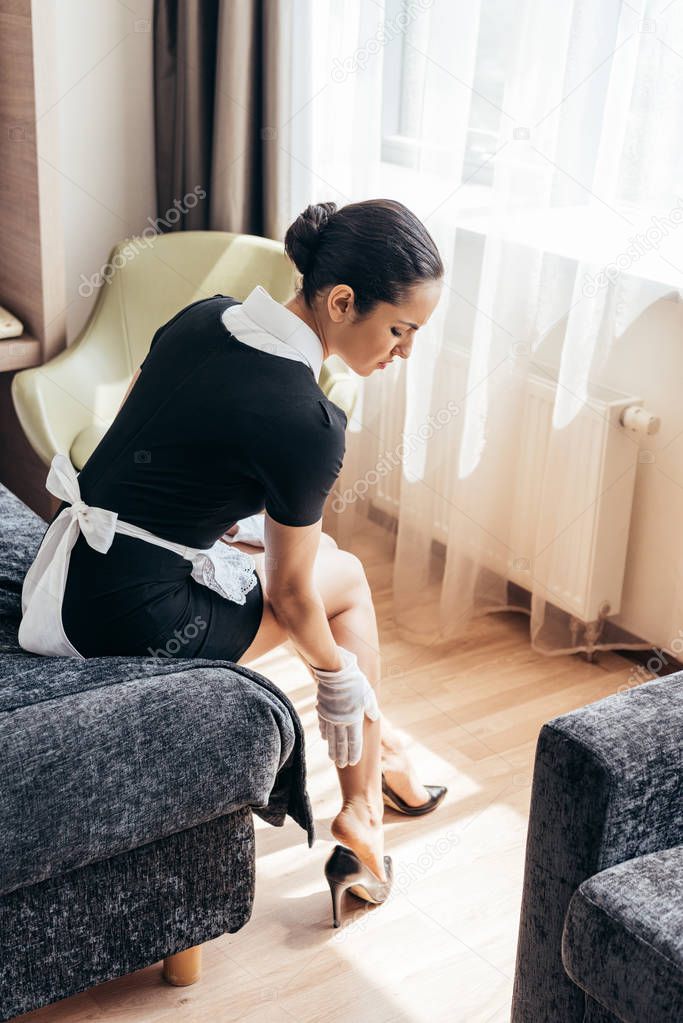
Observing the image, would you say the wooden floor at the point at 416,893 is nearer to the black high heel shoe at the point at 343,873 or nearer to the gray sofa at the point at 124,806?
the black high heel shoe at the point at 343,873

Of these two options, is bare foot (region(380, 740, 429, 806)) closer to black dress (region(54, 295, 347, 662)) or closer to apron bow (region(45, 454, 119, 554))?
black dress (region(54, 295, 347, 662))

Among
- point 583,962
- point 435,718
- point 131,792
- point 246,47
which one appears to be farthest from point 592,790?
point 246,47

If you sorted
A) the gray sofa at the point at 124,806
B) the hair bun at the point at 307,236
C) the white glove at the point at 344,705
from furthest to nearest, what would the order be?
the white glove at the point at 344,705 → the hair bun at the point at 307,236 → the gray sofa at the point at 124,806

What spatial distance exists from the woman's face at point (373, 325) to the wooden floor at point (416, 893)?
2.84 feet

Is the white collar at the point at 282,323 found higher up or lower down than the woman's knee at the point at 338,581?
higher up

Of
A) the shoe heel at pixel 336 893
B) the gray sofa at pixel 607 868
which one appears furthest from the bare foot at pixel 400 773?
the gray sofa at pixel 607 868

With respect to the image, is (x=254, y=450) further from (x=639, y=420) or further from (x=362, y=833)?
(x=639, y=420)

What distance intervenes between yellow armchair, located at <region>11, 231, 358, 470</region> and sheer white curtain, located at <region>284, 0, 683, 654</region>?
0.86 ft

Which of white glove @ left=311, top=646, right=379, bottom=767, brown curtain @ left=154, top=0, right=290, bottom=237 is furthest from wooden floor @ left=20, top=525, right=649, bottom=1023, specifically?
brown curtain @ left=154, top=0, right=290, bottom=237

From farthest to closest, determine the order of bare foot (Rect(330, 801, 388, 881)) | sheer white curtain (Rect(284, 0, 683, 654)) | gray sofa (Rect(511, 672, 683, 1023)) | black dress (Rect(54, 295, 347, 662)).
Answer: sheer white curtain (Rect(284, 0, 683, 654)), bare foot (Rect(330, 801, 388, 881)), black dress (Rect(54, 295, 347, 662)), gray sofa (Rect(511, 672, 683, 1023))

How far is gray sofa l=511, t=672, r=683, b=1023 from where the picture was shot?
119cm

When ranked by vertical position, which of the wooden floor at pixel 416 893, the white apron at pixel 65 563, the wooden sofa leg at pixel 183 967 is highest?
the white apron at pixel 65 563

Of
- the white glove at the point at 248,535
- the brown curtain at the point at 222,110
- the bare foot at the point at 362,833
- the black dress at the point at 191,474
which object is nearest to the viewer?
the black dress at the point at 191,474

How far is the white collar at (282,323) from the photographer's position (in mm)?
1543
